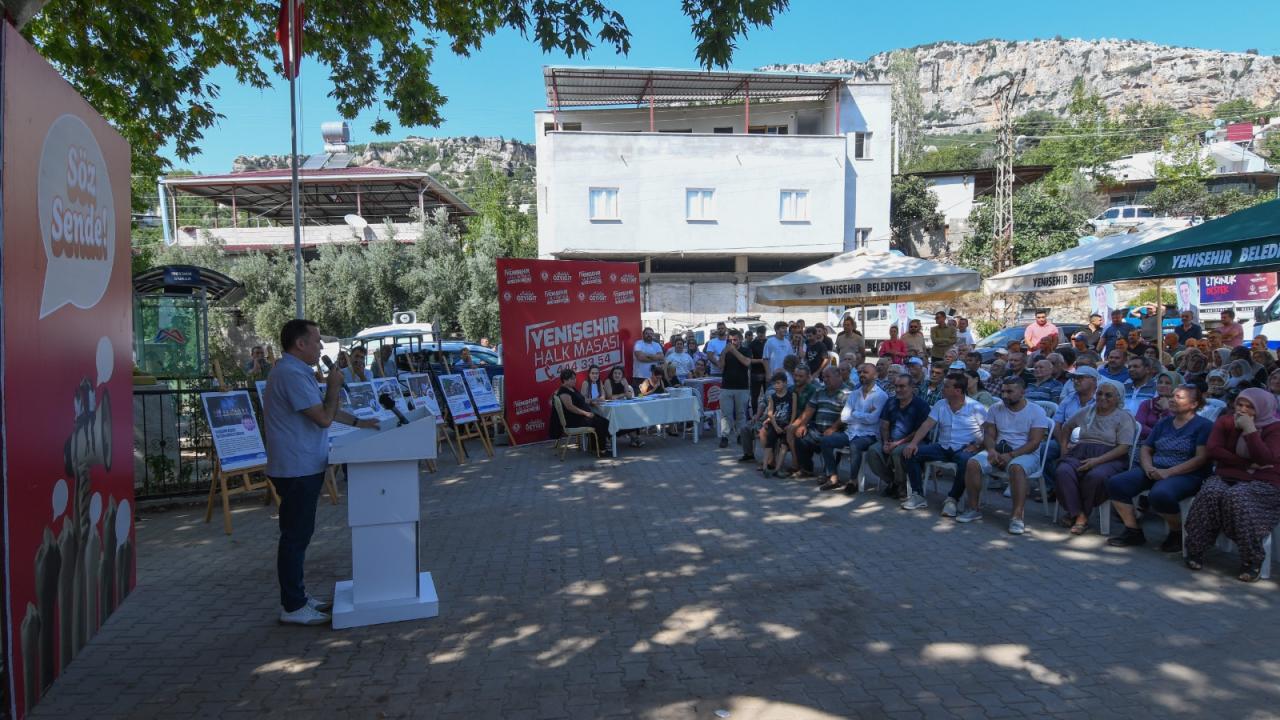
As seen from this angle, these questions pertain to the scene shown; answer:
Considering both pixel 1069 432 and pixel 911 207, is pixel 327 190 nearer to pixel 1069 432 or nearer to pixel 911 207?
pixel 911 207

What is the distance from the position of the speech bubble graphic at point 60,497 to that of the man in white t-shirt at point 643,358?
10649mm

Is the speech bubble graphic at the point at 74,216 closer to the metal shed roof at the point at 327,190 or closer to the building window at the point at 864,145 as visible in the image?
the metal shed roof at the point at 327,190

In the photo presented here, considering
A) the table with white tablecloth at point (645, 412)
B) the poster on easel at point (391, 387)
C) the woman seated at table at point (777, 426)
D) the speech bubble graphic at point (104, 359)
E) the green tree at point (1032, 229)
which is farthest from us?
the green tree at point (1032, 229)

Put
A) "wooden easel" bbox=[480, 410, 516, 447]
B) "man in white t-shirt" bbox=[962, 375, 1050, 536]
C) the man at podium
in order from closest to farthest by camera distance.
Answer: the man at podium → "man in white t-shirt" bbox=[962, 375, 1050, 536] → "wooden easel" bbox=[480, 410, 516, 447]

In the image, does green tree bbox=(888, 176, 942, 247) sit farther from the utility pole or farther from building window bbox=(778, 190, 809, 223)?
building window bbox=(778, 190, 809, 223)

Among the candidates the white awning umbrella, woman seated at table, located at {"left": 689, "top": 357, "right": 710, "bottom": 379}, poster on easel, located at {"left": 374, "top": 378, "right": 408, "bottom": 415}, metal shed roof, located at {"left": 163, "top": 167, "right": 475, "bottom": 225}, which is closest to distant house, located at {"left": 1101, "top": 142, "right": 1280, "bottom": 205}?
metal shed roof, located at {"left": 163, "top": 167, "right": 475, "bottom": 225}

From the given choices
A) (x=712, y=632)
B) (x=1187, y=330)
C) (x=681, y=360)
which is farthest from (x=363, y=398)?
(x=1187, y=330)

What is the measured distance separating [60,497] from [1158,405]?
7.89 metres

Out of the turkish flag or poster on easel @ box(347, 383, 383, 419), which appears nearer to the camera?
the turkish flag

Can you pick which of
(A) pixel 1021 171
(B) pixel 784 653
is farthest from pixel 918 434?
(A) pixel 1021 171

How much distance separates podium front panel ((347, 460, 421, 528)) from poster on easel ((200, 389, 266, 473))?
351 centimetres

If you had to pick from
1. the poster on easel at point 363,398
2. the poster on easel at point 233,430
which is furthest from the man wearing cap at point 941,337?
the poster on easel at point 233,430

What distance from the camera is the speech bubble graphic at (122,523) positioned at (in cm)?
397

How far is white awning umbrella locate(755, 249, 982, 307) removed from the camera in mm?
11586
